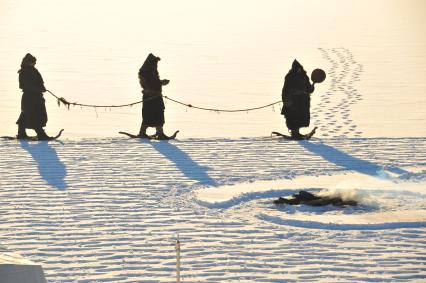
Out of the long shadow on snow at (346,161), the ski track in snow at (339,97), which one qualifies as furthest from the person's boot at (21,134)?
the ski track in snow at (339,97)

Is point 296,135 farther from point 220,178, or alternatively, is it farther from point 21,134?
point 21,134

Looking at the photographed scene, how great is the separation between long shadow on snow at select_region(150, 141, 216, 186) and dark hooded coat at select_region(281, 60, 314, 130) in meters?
1.87

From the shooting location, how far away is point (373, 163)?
52.9 feet

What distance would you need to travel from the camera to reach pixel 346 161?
643 inches

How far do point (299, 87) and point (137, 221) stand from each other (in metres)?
6.23

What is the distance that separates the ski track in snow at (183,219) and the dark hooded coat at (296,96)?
0.58 metres

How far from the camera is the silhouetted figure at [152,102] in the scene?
18438 millimetres

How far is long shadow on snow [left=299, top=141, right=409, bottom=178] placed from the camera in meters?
15.5

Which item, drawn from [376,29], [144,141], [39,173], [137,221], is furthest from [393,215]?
[376,29]

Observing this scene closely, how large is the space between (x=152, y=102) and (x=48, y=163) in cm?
274

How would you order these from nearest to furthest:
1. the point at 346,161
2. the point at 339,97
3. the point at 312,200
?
the point at 312,200 → the point at 346,161 → the point at 339,97

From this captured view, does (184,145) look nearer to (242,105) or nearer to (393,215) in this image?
(393,215)

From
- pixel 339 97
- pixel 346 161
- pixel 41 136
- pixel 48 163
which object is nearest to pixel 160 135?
pixel 41 136

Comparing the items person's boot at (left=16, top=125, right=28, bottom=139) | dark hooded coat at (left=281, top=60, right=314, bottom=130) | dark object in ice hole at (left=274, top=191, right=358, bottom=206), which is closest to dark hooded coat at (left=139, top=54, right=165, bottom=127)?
person's boot at (left=16, top=125, right=28, bottom=139)
